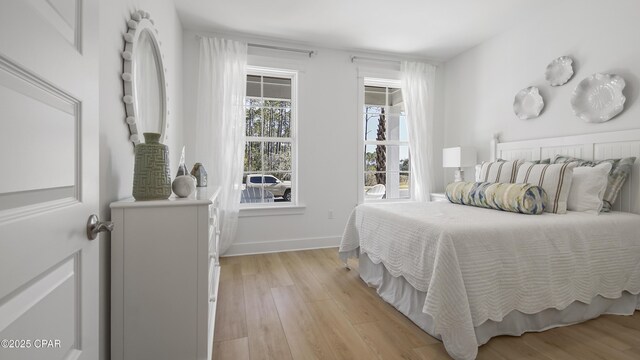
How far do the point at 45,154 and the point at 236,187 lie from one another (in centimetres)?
291

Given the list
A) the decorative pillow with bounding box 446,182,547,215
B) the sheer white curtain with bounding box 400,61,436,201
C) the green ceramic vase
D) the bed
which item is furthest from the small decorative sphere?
the sheer white curtain with bounding box 400,61,436,201

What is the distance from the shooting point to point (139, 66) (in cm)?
173

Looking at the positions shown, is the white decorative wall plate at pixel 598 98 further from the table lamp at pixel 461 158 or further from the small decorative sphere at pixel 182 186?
the small decorative sphere at pixel 182 186

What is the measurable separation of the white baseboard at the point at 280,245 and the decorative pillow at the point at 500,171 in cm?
190

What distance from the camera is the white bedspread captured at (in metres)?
1.60

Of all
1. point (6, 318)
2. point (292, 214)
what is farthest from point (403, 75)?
point (6, 318)

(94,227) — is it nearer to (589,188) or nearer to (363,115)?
(589,188)

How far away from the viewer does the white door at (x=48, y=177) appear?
1.74 ft

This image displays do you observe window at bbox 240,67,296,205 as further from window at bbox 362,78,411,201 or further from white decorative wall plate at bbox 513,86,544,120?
white decorative wall plate at bbox 513,86,544,120

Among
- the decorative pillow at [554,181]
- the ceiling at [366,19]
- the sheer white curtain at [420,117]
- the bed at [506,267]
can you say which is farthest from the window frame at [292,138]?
the decorative pillow at [554,181]

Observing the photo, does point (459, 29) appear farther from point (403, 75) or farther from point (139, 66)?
point (139, 66)

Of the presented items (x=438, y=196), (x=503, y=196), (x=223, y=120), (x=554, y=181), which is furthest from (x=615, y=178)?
(x=223, y=120)

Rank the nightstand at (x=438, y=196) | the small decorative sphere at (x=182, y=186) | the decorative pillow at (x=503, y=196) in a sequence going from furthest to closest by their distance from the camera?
the nightstand at (x=438, y=196) < the decorative pillow at (x=503, y=196) < the small decorative sphere at (x=182, y=186)

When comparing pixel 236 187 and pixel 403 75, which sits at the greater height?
pixel 403 75
